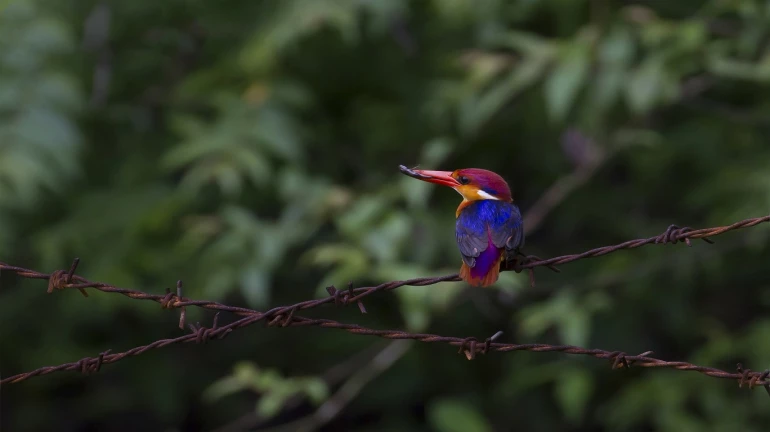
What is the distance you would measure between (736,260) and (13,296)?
12.3ft

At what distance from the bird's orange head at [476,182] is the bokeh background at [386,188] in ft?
3.39

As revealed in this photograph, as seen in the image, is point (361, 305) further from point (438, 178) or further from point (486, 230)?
point (438, 178)

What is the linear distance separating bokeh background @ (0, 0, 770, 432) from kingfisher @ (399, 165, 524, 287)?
108 cm

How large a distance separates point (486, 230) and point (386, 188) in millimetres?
1648

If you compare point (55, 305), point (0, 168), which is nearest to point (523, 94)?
point (0, 168)

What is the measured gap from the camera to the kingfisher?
2.44 m

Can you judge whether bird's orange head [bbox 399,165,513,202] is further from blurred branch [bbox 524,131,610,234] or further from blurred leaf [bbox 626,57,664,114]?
blurred branch [bbox 524,131,610,234]

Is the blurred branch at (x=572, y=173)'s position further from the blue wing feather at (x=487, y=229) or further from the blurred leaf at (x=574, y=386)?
the blue wing feather at (x=487, y=229)

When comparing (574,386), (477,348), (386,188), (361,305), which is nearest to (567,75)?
(386,188)

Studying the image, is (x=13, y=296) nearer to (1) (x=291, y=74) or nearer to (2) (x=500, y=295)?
(1) (x=291, y=74)

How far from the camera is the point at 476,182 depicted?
2701 millimetres

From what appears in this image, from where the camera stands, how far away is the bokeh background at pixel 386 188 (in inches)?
162

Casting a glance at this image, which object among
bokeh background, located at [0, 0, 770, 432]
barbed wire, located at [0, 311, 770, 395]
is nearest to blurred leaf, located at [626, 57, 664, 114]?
bokeh background, located at [0, 0, 770, 432]

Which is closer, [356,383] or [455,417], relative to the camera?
[356,383]
